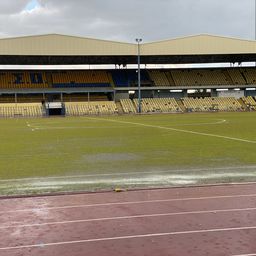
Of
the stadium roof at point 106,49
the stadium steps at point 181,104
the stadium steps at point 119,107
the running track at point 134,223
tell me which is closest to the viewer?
the running track at point 134,223

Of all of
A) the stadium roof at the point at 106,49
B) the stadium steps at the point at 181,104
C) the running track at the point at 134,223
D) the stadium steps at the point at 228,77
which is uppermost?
the stadium roof at the point at 106,49

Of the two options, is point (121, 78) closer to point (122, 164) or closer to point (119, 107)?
point (119, 107)

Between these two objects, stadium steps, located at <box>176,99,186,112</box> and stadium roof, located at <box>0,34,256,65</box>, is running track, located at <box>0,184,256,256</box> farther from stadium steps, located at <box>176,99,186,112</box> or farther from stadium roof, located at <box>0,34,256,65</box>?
stadium steps, located at <box>176,99,186,112</box>

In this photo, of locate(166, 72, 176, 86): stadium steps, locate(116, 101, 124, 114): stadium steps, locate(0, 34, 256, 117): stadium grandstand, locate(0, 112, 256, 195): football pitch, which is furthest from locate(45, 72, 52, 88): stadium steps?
locate(0, 112, 256, 195): football pitch

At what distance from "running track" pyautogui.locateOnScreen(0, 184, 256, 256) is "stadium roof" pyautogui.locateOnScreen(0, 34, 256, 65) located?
182ft

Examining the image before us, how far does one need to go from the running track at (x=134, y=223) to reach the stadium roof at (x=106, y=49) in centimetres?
5559

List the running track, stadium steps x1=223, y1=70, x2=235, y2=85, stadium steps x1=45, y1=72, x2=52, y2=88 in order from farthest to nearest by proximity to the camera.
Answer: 1. stadium steps x1=223, y1=70, x2=235, y2=85
2. stadium steps x1=45, y1=72, x2=52, y2=88
3. the running track

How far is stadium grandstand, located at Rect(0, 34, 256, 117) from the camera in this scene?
210 feet

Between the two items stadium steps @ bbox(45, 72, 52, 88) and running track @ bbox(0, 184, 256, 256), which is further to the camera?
stadium steps @ bbox(45, 72, 52, 88)

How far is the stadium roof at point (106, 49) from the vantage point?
62.8 m

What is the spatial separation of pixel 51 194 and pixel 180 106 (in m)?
61.9

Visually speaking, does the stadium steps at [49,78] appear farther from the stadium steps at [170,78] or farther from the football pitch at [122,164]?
the football pitch at [122,164]

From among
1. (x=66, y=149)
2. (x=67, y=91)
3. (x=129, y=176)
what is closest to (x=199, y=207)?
(x=129, y=176)

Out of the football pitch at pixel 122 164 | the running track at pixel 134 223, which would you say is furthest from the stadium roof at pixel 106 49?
the running track at pixel 134 223
